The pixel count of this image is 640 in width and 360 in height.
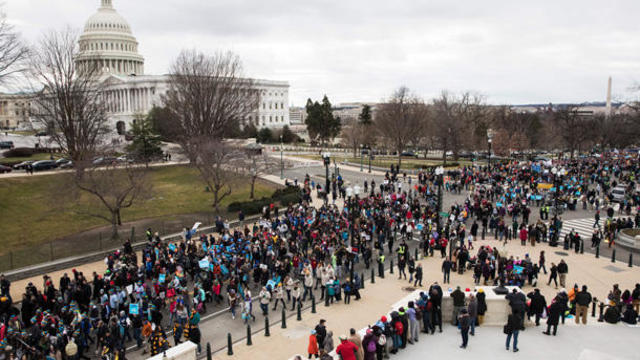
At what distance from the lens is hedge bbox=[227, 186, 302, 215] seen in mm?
31359

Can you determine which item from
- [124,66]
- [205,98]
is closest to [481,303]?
[205,98]

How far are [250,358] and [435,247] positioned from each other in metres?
13.2

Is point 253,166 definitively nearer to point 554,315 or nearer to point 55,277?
point 55,277

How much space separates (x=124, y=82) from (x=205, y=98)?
78115mm

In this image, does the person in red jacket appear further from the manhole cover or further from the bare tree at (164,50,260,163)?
the bare tree at (164,50,260,163)

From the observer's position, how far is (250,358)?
12.2 m

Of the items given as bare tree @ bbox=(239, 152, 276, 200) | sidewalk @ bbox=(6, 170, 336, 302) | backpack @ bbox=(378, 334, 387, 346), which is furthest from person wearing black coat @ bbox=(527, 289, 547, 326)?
bare tree @ bbox=(239, 152, 276, 200)

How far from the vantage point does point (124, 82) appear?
11481 centimetres

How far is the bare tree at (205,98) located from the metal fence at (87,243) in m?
18.8

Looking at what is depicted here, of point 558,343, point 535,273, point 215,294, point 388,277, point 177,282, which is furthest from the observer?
point 388,277

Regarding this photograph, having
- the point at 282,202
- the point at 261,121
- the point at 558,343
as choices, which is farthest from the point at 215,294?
the point at 261,121

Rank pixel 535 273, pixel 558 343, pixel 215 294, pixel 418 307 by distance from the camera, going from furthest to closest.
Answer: pixel 535 273 → pixel 215 294 → pixel 418 307 → pixel 558 343

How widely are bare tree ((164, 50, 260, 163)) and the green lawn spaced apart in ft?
22.4

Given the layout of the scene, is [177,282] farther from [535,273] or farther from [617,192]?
[617,192]
